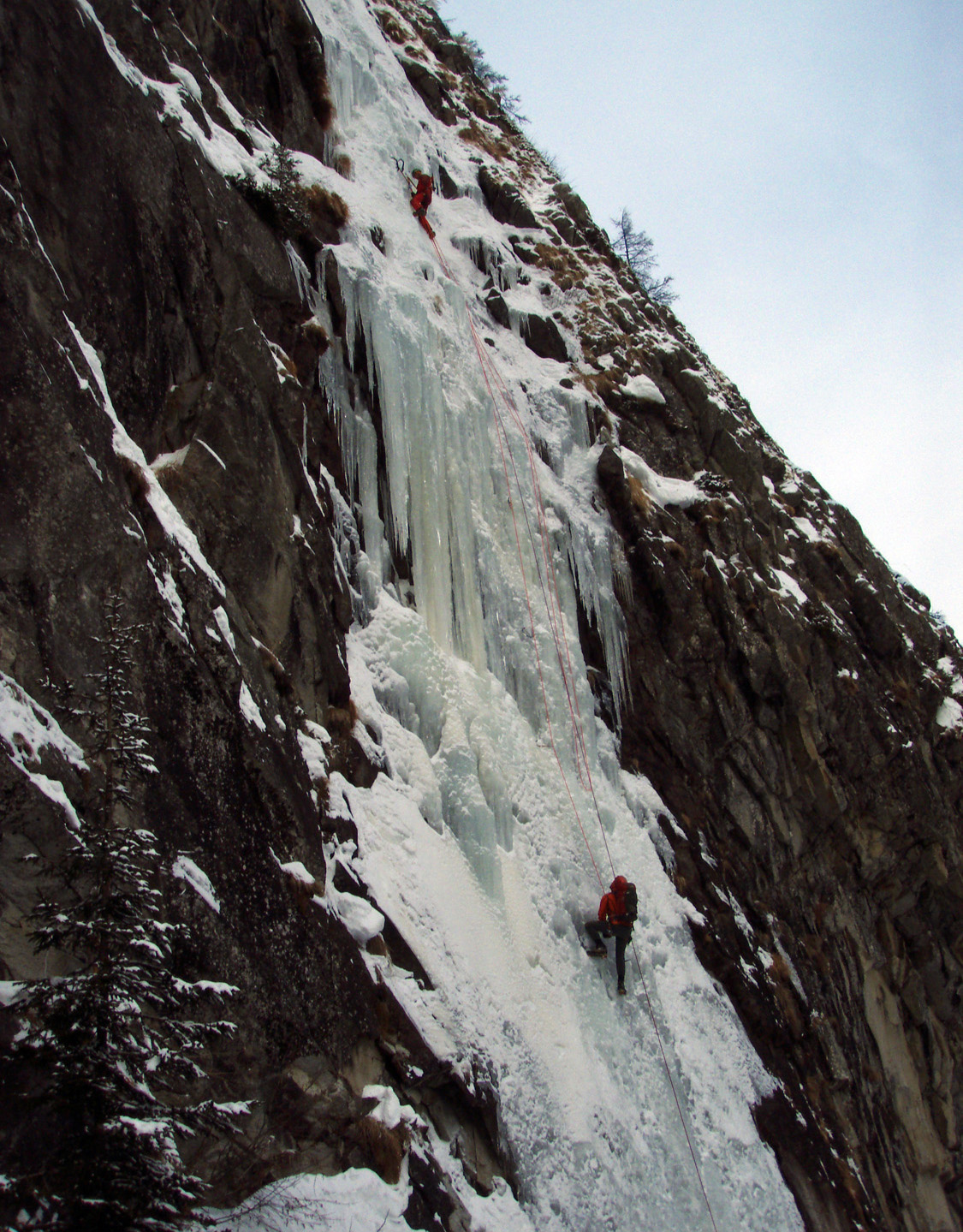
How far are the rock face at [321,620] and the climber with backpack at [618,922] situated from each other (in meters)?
2.25

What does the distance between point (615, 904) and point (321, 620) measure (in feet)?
13.8

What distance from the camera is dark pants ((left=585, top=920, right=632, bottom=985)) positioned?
8961 millimetres

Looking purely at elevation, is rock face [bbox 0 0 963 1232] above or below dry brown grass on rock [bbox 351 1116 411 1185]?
above

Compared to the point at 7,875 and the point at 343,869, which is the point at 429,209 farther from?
the point at 7,875

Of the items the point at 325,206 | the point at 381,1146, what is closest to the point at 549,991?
the point at 381,1146

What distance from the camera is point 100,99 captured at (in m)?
7.00

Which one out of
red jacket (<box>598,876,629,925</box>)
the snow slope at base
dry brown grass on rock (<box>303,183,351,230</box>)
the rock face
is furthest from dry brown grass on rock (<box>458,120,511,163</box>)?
red jacket (<box>598,876,629,925</box>)

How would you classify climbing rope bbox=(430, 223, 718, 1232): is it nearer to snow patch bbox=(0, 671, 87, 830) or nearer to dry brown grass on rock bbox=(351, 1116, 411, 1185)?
dry brown grass on rock bbox=(351, 1116, 411, 1185)

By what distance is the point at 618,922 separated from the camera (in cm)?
891

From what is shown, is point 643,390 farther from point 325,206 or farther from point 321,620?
point 321,620

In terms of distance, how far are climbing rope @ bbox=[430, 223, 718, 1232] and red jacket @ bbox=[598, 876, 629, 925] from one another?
0.65 m

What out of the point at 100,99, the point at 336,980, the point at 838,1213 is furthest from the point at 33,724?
the point at 838,1213

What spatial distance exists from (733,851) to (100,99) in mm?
11625

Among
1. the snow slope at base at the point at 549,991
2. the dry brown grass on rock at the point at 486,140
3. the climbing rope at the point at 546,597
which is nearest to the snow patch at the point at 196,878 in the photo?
the snow slope at base at the point at 549,991
